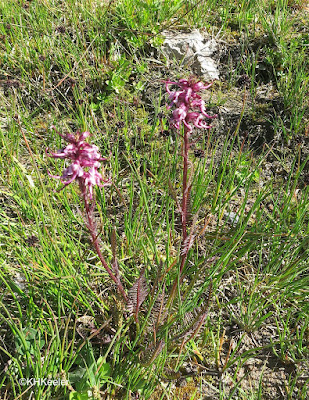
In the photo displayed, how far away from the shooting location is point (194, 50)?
2.98 meters

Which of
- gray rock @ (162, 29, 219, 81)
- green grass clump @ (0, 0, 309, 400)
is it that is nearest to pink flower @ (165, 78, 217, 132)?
green grass clump @ (0, 0, 309, 400)

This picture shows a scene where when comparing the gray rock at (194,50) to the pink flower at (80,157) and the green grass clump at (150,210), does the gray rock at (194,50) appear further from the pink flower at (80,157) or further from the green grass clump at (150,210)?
the pink flower at (80,157)

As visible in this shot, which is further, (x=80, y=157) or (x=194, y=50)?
(x=194, y=50)

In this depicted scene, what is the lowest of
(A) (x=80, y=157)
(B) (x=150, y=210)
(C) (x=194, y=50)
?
(B) (x=150, y=210)

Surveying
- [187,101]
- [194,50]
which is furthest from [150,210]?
[194,50]

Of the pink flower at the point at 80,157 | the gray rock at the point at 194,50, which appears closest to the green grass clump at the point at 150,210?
the gray rock at the point at 194,50

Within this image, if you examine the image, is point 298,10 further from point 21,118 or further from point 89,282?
point 89,282

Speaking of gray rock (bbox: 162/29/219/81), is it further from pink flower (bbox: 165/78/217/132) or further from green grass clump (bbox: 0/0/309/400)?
pink flower (bbox: 165/78/217/132)

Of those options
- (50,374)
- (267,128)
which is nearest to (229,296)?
(50,374)

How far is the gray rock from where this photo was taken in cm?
291

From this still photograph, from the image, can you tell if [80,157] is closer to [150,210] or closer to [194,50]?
[150,210]

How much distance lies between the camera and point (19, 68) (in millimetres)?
2791

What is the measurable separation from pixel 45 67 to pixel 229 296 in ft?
7.39

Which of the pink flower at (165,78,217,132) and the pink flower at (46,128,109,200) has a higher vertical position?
the pink flower at (165,78,217,132)
